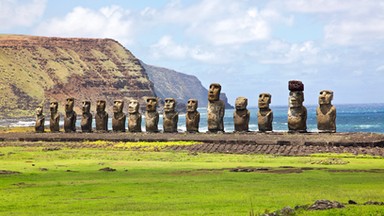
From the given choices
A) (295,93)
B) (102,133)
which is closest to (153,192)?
(295,93)

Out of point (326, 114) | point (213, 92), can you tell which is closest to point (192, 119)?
point (213, 92)

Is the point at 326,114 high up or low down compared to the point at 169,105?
down

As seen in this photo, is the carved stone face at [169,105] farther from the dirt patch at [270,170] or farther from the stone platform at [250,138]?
the dirt patch at [270,170]

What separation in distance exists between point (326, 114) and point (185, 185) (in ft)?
64.1

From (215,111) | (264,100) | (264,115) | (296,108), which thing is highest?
(264,100)

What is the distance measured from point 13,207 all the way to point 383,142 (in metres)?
21.6

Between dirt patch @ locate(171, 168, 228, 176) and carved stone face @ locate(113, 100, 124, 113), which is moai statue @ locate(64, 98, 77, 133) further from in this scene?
dirt patch @ locate(171, 168, 228, 176)

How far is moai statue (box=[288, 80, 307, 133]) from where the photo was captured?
41188mm

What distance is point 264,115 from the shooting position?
42875 millimetres

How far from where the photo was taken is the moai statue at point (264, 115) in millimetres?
42781

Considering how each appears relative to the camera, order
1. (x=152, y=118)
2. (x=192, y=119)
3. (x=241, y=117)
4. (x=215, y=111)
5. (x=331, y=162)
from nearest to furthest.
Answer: (x=331, y=162), (x=241, y=117), (x=215, y=111), (x=192, y=119), (x=152, y=118)

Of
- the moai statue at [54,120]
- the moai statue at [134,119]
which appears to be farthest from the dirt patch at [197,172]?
the moai statue at [54,120]

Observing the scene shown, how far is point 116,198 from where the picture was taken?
783 inches

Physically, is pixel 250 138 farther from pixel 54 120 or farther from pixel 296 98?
pixel 54 120
